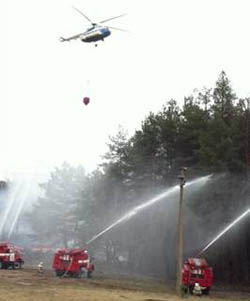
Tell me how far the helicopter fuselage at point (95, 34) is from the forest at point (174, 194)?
1535cm

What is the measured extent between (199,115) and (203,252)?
43.6ft

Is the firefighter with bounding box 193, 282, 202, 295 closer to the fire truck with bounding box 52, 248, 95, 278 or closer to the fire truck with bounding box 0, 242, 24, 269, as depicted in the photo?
the fire truck with bounding box 52, 248, 95, 278

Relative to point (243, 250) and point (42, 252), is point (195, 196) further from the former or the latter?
point (42, 252)

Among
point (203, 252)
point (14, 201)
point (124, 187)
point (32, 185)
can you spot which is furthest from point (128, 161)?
point (32, 185)

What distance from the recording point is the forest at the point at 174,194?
47.4m

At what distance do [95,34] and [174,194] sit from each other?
20.8 metres

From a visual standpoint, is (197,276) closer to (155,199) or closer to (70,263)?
(70,263)

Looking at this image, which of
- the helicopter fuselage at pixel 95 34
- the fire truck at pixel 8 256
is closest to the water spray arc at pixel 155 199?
the fire truck at pixel 8 256

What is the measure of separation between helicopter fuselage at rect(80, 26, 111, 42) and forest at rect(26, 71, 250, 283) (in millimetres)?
15352

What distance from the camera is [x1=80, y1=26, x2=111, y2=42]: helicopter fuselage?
37438mm

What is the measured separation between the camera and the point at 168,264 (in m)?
58.2

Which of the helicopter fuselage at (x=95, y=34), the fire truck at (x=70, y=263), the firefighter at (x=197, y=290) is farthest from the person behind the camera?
the helicopter fuselage at (x=95, y=34)

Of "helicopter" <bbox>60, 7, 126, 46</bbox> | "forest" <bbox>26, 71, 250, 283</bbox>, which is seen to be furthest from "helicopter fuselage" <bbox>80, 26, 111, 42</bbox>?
"forest" <bbox>26, 71, 250, 283</bbox>

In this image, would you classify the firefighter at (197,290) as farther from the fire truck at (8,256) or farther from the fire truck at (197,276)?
the fire truck at (8,256)
